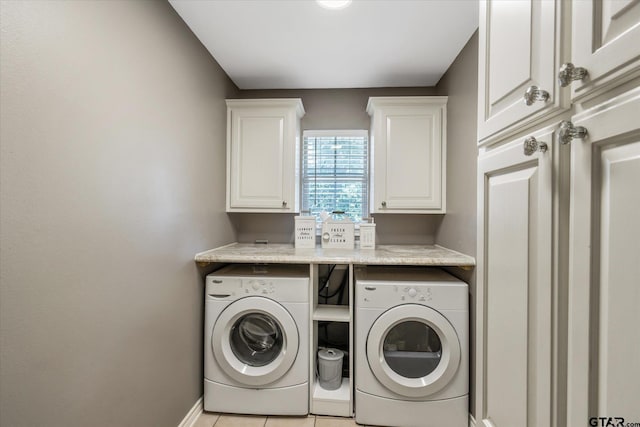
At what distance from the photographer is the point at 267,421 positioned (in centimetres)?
182

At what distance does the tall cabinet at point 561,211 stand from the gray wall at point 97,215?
4.41 ft

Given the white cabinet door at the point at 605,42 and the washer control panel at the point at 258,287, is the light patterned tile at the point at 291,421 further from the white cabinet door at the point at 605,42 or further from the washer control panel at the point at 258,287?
the white cabinet door at the point at 605,42

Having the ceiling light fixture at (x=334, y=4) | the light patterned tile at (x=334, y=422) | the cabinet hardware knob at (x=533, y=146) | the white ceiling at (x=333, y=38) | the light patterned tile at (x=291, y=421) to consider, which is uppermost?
the white ceiling at (x=333, y=38)

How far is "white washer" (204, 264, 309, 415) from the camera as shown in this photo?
1.82 m

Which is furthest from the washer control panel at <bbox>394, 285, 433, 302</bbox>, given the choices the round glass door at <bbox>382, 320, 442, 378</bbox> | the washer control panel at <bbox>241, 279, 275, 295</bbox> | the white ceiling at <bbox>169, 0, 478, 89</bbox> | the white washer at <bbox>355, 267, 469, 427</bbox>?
the white ceiling at <bbox>169, 0, 478, 89</bbox>

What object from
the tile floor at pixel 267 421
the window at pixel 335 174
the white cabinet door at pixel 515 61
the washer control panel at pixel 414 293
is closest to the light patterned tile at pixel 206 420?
the tile floor at pixel 267 421

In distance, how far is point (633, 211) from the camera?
0.42 metres

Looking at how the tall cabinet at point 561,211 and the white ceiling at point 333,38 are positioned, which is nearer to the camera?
the tall cabinet at point 561,211

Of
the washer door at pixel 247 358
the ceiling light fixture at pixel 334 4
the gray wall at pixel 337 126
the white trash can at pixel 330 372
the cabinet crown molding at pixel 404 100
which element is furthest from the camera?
the gray wall at pixel 337 126

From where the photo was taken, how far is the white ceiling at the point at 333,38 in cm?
160

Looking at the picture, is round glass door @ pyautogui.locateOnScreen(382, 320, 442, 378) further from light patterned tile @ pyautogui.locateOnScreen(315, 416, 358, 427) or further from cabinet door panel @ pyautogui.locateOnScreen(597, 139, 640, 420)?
cabinet door panel @ pyautogui.locateOnScreen(597, 139, 640, 420)

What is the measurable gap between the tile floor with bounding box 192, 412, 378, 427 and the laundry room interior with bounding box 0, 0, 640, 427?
0.04 feet

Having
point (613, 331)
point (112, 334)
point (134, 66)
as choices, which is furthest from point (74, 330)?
point (613, 331)

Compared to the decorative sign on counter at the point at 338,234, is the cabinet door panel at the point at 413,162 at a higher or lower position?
higher
